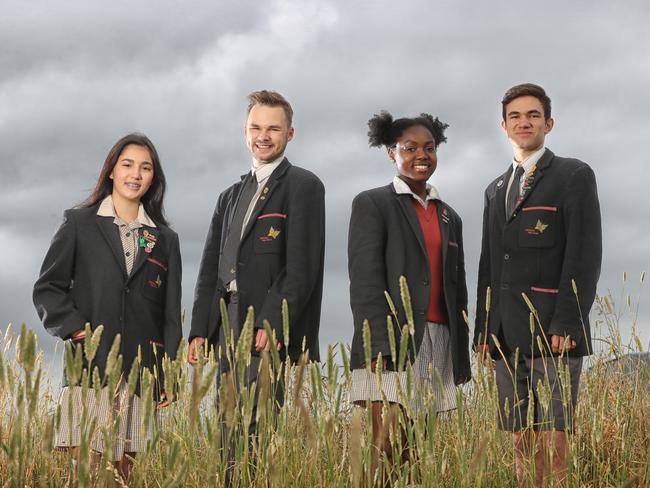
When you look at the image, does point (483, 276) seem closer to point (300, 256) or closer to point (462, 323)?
point (462, 323)

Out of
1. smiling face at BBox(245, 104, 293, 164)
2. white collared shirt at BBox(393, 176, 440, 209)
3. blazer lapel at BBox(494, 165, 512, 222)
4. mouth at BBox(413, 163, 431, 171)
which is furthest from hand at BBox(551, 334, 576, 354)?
smiling face at BBox(245, 104, 293, 164)

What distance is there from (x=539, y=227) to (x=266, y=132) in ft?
4.50

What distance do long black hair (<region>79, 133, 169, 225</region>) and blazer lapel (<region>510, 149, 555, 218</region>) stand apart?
175 centimetres

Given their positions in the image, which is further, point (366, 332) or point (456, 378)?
point (456, 378)

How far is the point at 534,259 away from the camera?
12.2 feet

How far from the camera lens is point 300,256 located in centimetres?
372

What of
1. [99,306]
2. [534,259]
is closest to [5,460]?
[99,306]

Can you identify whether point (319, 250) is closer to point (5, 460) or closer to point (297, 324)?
point (297, 324)

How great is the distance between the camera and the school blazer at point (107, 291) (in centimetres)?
373

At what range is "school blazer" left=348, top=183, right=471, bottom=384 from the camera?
11.5ft

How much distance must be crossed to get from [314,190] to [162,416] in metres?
1.24

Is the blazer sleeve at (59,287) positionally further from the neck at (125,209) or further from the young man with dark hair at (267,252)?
the young man with dark hair at (267,252)

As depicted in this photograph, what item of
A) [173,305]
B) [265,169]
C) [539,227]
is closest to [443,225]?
[539,227]

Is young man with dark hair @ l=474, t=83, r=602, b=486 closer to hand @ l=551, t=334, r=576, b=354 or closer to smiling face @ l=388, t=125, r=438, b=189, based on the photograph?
hand @ l=551, t=334, r=576, b=354
